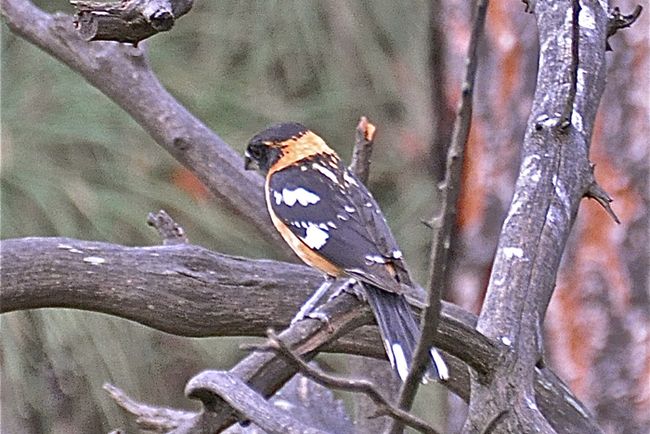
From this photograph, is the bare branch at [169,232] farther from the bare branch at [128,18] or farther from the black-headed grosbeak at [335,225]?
the bare branch at [128,18]

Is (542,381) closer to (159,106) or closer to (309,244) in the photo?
(309,244)

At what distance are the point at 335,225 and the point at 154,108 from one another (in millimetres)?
462

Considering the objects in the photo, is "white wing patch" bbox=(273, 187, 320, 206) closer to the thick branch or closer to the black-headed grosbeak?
the black-headed grosbeak

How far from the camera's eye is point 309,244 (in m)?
1.42

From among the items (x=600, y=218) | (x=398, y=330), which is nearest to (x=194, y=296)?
(x=398, y=330)

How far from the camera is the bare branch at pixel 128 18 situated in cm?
111

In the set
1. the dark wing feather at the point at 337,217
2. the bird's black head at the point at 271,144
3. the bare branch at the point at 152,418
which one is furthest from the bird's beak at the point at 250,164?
the bare branch at the point at 152,418

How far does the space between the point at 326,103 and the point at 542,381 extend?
1199mm

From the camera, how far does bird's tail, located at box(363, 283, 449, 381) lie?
1.17 meters

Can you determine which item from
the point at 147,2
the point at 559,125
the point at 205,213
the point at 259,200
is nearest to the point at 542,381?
the point at 559,125

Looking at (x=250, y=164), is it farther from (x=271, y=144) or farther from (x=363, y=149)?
(x=363, y=149)

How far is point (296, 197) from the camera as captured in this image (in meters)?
1.51

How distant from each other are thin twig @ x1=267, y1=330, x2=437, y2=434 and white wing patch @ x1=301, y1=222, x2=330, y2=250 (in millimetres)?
544

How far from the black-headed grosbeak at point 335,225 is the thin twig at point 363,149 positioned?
45mm
